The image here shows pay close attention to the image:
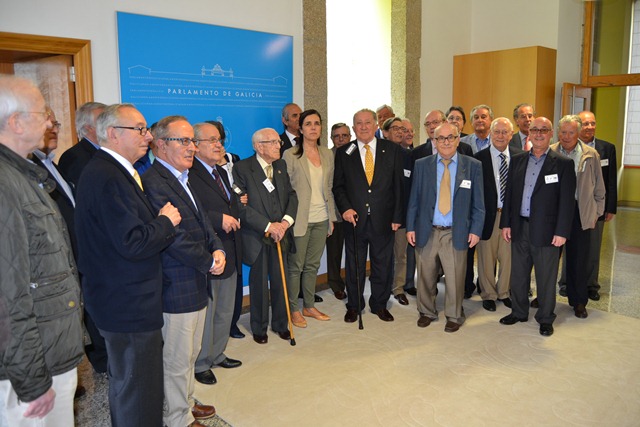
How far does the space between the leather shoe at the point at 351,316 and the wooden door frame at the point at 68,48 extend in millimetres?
2696

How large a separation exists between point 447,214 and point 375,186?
0.63 metres

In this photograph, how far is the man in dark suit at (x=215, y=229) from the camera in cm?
320

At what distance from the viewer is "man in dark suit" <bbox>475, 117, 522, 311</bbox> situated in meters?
4.43

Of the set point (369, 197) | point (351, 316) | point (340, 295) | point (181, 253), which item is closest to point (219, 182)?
point (181, 253)

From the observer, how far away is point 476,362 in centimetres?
354

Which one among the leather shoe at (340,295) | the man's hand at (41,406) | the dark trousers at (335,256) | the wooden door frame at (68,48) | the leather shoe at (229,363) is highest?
the wooden door frame at (68,48)

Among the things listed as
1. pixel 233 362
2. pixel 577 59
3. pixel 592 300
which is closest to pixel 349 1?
pixel 577 59

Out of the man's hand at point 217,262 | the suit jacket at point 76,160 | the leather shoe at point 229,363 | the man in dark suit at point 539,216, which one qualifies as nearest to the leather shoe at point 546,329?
the man in dark suit at point 539,216

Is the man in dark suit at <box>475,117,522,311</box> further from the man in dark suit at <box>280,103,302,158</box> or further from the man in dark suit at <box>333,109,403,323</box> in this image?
the man in dark suit at <box>280,103,302,158</box>

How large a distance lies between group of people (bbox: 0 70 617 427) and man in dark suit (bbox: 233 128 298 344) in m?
0.01

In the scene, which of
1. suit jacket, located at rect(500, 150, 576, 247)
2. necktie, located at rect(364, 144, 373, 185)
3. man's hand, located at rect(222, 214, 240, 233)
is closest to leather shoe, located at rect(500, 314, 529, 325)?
suit jacket, located at rect(500, 150, 576, 247)

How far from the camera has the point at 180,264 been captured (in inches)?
95.5

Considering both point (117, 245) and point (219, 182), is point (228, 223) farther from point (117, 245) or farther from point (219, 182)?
point (117, 245)

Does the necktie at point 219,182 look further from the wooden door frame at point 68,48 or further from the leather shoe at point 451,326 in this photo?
the leather shoe at point 451,326
